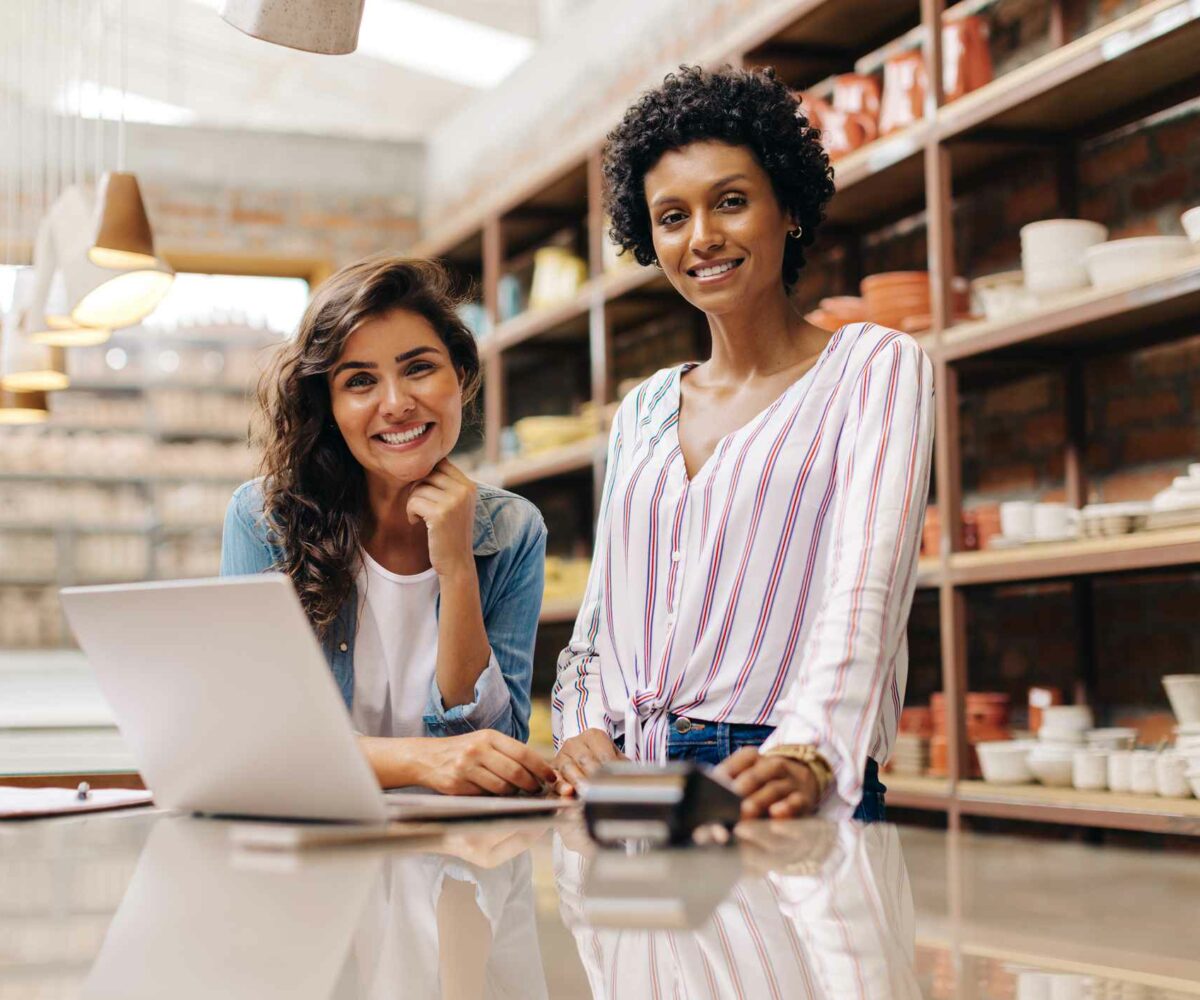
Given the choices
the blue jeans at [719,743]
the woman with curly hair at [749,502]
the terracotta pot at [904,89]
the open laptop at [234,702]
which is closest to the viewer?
the open laptop at [234,702]

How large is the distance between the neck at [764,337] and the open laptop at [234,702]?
0.64m

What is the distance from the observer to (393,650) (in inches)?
66.0

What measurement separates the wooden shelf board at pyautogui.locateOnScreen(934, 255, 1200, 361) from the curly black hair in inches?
48.6

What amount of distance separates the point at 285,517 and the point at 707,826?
0.90m

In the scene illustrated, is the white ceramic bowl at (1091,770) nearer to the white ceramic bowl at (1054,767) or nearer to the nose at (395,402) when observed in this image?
the white ceramic bowl at (1054,767)

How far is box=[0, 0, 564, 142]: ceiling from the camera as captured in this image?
648cm

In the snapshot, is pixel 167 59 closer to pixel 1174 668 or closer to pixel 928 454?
pixel 1174 668

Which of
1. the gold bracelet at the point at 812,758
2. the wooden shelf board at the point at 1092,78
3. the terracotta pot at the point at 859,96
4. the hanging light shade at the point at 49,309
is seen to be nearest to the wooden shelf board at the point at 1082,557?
the wooden shelf board at the point at 1092,78

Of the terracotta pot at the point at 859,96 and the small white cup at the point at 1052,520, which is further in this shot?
the terracotta pot at the point at 859,96

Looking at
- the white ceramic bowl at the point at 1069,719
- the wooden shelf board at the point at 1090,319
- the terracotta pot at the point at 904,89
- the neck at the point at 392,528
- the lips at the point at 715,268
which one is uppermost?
the terracotta pot at the point at 904,89

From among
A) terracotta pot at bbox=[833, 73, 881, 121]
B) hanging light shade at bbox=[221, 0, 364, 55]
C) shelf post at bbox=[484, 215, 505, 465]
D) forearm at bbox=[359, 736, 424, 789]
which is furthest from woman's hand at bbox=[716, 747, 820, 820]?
shelf post at bbox=[484, 215, 505, 465]

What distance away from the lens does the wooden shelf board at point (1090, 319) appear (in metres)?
2.75

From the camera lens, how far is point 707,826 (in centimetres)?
96

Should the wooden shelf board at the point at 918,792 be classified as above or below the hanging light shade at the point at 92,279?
below
